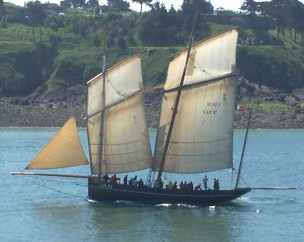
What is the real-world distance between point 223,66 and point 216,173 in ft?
107

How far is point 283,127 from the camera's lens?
18875 cm

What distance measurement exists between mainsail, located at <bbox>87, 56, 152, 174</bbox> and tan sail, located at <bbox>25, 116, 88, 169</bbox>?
137cm

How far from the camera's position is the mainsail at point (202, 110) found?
3150 inches

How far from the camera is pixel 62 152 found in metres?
80.3

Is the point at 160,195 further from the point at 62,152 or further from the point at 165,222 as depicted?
the point at 62,152

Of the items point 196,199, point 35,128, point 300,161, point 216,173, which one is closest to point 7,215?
point 196,199

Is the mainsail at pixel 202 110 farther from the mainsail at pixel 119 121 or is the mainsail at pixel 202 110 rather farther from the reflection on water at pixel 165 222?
the reflection on water at pixel 165 222

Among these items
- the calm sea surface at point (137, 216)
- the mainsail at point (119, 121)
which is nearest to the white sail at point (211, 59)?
the mainsail at point (119, 121)

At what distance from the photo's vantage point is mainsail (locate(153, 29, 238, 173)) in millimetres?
80000

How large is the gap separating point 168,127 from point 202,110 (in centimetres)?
271

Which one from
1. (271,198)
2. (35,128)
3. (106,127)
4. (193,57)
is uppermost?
(193,57)

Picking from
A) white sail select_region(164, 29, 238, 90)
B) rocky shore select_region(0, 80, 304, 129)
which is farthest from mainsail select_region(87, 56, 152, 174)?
rocky shore select_region(0, 80, 304, 129)

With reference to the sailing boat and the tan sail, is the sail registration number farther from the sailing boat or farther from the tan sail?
the tan sail

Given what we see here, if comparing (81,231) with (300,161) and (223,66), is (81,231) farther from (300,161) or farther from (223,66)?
(300,161)
